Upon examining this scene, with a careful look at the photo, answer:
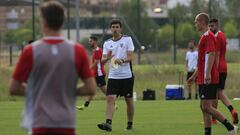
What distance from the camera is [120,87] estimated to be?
15.0 m

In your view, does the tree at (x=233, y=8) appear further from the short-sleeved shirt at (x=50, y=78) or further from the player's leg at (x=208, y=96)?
the short-sleeved shirt at (x=50, y=78)

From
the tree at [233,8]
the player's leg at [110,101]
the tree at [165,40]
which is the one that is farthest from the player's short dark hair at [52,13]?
the tree at [233,8]

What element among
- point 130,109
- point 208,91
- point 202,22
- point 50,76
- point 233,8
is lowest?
point 130,109

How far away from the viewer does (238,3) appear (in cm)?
5812

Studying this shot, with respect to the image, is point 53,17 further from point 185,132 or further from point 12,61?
point 12,61

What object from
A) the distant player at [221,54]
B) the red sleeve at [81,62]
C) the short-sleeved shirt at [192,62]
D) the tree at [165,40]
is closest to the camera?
the red sleeve at [81,62]

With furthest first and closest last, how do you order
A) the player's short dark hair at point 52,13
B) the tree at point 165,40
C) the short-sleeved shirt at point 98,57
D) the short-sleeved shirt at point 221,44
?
the tree at point 165,40
the short-sleeved shirt at point 98,57
the short-sleeved shirt at point 221,44
the player's short dark hair at point 52,13

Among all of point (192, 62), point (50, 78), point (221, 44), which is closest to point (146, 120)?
point (221, 44)

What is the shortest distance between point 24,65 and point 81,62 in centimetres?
49

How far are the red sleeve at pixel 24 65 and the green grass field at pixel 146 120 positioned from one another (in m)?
7.86

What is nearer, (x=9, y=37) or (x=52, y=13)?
(x=52, y=13)

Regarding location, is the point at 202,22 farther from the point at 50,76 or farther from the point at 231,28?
the point at 231,28

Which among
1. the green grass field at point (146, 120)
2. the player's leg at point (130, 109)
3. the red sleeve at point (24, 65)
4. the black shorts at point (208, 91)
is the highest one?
the red sleeve at point (24, 65)

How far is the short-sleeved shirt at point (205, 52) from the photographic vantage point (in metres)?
12.1
